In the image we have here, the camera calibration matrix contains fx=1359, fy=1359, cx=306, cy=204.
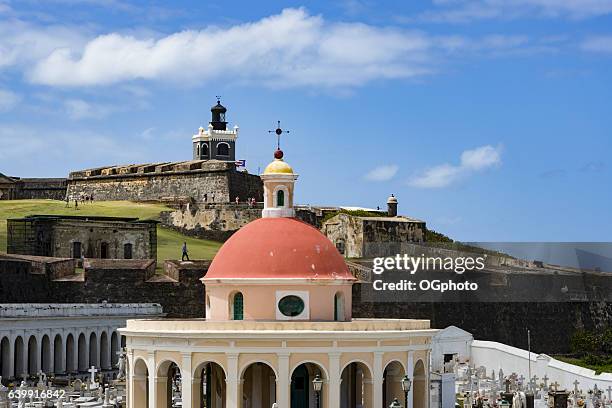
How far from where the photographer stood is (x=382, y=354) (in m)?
31.5

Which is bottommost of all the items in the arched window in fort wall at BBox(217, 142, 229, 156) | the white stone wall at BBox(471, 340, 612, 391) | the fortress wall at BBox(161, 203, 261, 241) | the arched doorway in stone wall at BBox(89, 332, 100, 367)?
the white stone wall at BBox(471, 340, 612, 391)

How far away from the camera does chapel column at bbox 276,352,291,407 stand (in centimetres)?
3039

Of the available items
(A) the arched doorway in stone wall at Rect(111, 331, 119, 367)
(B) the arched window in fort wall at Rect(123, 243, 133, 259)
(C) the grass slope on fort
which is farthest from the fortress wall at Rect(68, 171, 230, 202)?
(A) the arched doorway in stone wall at Rect(111, 331, 119, 367)

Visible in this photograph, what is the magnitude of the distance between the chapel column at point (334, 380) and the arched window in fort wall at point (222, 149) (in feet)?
245

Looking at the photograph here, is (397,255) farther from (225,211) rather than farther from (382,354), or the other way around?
(382,354)

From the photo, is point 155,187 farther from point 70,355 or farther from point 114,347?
point 70,355

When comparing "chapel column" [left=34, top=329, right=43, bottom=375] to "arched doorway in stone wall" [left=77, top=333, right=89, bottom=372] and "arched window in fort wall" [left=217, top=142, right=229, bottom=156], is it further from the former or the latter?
"arched window in fort wall" [left=217, top=142, right=229, bottom=156]

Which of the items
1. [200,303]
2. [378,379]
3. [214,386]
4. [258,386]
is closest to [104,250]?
[200,303]

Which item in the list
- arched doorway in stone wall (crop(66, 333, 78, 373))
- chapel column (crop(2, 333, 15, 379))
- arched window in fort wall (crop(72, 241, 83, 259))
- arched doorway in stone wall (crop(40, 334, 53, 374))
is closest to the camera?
chapel column (crop(2, 333, 15, 379))

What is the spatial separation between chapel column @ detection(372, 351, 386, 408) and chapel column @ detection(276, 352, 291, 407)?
2.13 m

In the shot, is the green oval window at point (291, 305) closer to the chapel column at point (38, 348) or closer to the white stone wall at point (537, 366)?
the white stone wall at point (537, 366)

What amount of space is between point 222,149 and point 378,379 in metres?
74.3

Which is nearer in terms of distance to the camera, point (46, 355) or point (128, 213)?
point (46, 355)

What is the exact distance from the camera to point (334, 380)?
101 feet
